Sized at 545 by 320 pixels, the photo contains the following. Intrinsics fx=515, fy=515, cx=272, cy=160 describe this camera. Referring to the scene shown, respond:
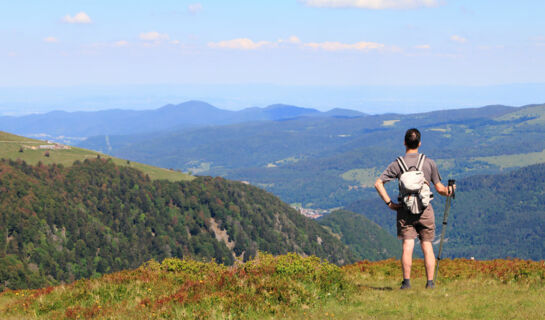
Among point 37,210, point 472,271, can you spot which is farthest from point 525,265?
point 37,210

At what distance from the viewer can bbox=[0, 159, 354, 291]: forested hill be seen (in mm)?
130375

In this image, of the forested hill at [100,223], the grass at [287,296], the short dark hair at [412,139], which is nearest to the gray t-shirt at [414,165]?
the short dark hair at [412,139]

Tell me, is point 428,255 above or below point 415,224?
below

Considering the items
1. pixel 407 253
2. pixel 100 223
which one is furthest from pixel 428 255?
pixel 100 223

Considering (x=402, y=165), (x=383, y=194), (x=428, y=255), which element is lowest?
(x=428, y=255)

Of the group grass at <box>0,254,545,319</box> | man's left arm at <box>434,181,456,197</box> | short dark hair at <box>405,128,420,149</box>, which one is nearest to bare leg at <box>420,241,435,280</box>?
grass at <box>0,254,545,319</box>

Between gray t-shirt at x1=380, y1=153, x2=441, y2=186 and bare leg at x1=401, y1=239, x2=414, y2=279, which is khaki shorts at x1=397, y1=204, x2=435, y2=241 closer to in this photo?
bare leg at x1=401, y1=239, x2=414, y2=279

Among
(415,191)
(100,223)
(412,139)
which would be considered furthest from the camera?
(100,223)

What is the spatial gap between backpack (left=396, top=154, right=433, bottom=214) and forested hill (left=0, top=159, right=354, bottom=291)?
11193 centimetres

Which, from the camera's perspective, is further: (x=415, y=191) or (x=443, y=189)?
(x=443, y=189)

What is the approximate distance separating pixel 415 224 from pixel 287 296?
13.5ft

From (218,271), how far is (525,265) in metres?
11.6

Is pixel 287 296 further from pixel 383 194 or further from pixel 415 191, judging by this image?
pixel 415 191

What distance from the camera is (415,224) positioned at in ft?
47.7
